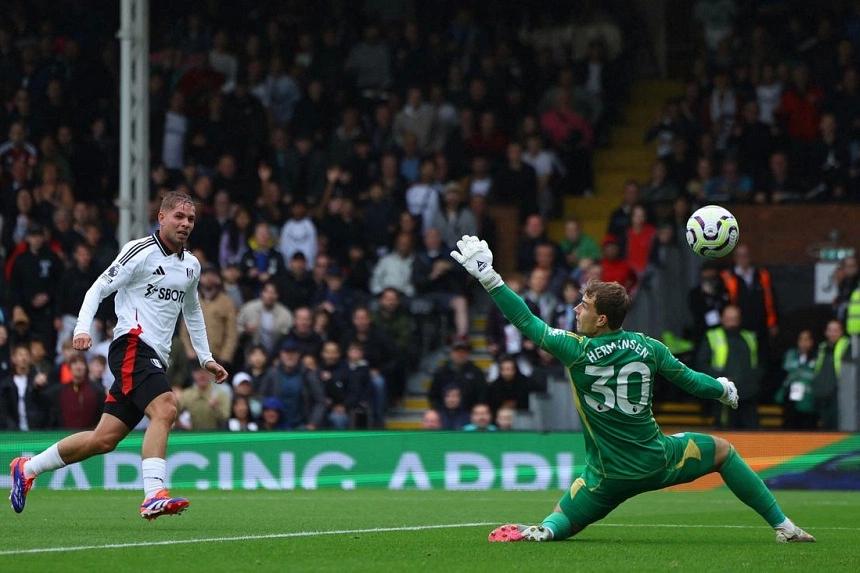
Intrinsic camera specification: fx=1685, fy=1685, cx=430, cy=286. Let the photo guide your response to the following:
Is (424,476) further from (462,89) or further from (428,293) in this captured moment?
(462,89)

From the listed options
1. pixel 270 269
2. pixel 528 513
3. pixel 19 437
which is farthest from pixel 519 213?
pixel 528 513

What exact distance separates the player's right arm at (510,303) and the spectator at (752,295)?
11.2m

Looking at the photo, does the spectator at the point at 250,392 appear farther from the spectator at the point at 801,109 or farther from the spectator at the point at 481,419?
the spectator at the point at 801,109

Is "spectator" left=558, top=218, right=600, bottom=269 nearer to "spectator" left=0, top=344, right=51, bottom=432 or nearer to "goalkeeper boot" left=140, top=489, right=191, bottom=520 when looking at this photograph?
"spectator" left=0, top=344, right=51, bottom=432

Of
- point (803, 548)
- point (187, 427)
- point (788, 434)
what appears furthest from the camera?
point (187, 427)

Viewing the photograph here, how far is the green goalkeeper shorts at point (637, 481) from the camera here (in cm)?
918

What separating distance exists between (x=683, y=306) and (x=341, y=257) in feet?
14.9

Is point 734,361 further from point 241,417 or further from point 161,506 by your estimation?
point 161,506

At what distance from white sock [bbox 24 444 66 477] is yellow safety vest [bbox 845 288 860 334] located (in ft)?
37.1

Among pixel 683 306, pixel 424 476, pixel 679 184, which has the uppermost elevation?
pixel 679 184

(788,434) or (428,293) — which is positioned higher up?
(428,293)

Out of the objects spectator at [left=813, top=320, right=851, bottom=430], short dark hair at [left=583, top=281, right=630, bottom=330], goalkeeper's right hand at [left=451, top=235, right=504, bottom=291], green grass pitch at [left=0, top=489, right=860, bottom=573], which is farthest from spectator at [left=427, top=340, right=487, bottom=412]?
goalkeeper's right hand at [left=451, top=235, right=504, bottom=291]

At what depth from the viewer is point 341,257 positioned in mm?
22297

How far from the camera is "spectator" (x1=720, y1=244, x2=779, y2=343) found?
786 inches
